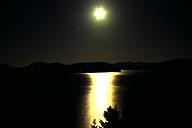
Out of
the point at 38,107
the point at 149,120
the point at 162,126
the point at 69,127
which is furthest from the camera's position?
the point at 38,107

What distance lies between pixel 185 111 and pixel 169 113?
15.4 ft

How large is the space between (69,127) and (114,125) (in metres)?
37.8

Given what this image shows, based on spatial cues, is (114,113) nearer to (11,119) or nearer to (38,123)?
(38,123)

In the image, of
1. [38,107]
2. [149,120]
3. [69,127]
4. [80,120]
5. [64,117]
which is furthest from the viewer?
[38,107]

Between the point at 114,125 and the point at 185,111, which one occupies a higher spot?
the point at 114,125

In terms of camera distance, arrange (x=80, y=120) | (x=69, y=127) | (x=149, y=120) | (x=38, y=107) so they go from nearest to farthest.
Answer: (x=69, y=127) < (x=149, y=120) < (x=80, y=120) < (x=38, y=107)

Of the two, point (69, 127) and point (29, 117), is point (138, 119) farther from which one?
point (29, 117)

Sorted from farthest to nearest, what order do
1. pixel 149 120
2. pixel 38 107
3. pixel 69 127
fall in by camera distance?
pixel 38 107 → pixel 149 120 → pixel 69 127

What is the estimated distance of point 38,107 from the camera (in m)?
75.1

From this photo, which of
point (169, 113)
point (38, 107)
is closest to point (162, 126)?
point (169, 113)

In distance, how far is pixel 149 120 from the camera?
49.9 m

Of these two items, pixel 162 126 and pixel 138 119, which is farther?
pixel 138 119

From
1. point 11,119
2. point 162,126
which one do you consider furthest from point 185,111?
point 11,119

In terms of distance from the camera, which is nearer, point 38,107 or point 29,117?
point 29,117
